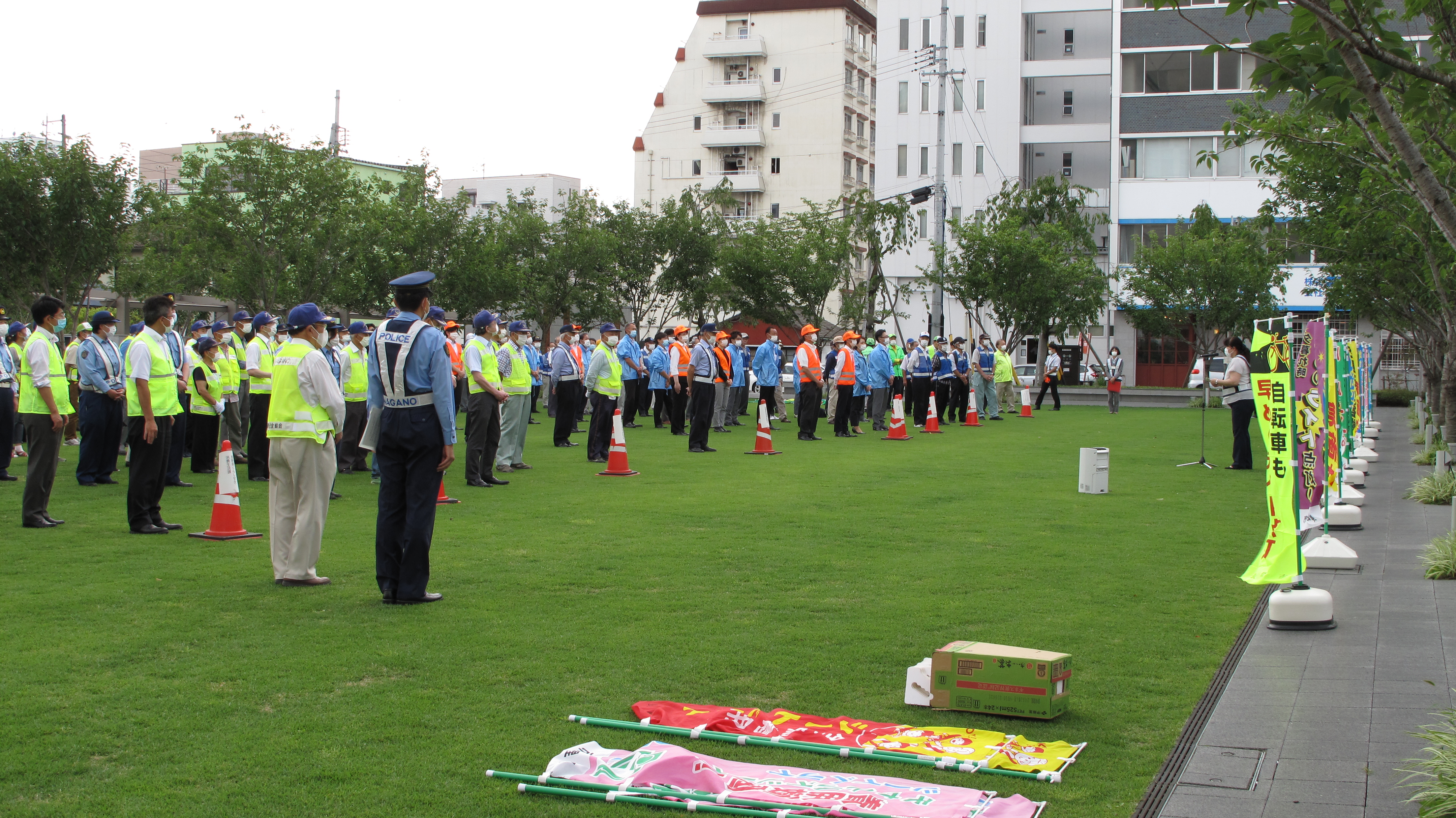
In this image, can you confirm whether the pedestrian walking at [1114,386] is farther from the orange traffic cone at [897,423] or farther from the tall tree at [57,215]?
the tall tree at [57,215]

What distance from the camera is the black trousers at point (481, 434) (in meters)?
14.5

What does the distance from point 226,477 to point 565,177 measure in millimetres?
80237

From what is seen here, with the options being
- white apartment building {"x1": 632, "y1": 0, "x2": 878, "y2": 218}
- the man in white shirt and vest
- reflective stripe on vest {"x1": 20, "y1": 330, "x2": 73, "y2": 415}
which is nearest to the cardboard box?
the man in white shirt and vest

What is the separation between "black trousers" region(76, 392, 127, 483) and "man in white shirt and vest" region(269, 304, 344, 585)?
14.1 feet

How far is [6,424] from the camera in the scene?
14.7m

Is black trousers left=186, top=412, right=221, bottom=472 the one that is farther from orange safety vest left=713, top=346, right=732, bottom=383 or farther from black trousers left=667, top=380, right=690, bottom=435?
orange safety vest left=713, top=346, right=732, bottom=383

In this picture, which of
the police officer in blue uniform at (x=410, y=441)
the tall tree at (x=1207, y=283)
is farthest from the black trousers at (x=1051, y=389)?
the police officer in blue uniform at (x=410, y=441)

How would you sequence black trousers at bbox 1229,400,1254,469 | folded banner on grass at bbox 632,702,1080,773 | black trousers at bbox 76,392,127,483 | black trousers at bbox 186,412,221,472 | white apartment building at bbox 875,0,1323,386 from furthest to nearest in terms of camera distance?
white apartment building at bbox 875,0,1323,386, black trousers at bbox 1229,400,1254,469, black trousers at bbox 186,412,221,472, black trousers at bbox 76,392,127,483, folded banner on grass at bbox 632,702,1080,773

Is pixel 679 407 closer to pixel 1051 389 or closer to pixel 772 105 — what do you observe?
pixel 1051 389

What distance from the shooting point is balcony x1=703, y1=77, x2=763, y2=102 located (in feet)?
253

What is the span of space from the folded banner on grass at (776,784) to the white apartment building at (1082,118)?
48.5 metres

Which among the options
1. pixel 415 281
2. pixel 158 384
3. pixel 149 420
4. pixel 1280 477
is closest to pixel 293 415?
pixel 415 281

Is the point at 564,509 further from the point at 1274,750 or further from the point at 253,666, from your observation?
the point at 1274,750

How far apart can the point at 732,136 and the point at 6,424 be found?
66.1 metres
